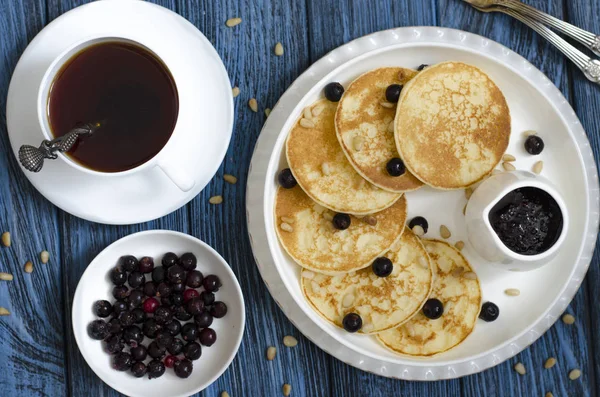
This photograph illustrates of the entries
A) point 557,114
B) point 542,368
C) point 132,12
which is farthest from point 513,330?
point 132,12

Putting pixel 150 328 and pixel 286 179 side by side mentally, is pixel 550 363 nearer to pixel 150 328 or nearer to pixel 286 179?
pixel 286 179

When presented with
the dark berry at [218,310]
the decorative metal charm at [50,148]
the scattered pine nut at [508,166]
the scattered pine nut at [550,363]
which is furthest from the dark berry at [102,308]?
the scattered pine nut at [550,363]

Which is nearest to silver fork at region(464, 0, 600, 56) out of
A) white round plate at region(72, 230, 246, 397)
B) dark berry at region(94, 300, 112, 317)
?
white round plate at region(72, 230, 246, 397)

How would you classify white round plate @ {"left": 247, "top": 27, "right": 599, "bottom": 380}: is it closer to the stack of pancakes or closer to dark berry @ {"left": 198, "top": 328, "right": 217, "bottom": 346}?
the stack of pancakes

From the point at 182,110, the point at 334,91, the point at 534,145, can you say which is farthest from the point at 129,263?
the point at 534,145

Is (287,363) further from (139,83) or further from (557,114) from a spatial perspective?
(557,114)
